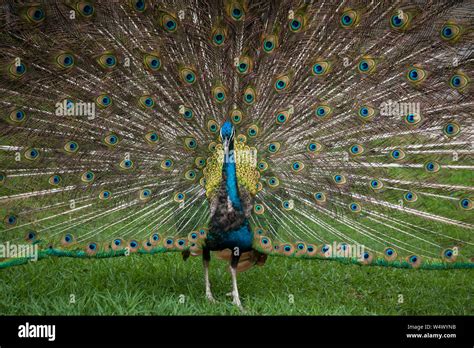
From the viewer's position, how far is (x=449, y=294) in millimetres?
5461

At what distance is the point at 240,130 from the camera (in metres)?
4.78

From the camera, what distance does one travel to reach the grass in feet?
15.5

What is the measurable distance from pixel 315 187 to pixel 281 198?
29 centimetres

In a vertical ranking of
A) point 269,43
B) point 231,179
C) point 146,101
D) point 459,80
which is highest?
point 269,43

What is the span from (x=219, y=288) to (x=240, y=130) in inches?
59.1

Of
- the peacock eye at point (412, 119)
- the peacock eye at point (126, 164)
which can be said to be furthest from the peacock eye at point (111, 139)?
the peacock eye at point (412, 119)

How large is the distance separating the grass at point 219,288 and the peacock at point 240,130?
39cm

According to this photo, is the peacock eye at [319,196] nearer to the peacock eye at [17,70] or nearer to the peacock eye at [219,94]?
the peacock eye at [219,94]

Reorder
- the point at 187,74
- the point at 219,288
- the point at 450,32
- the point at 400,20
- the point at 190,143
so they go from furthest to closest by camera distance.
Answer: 1. the point at 219,288
2. the point at 190,143
3. the point at 187,74
4. the point at 400,20
5. the point at 450,32

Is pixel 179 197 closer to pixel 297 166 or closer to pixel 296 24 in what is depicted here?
pixel 297 166

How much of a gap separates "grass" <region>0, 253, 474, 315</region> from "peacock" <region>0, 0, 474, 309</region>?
0.39m

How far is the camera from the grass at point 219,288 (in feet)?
15.5

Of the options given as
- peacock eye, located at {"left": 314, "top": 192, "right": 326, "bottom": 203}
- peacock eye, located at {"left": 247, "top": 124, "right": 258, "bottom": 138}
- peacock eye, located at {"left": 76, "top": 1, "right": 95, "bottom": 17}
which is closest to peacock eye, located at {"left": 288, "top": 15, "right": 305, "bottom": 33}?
peacock eye, located at {"left": 247, "top": 124, "right": 258, "bottom": 138}

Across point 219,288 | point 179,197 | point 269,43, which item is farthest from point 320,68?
point 219,288
